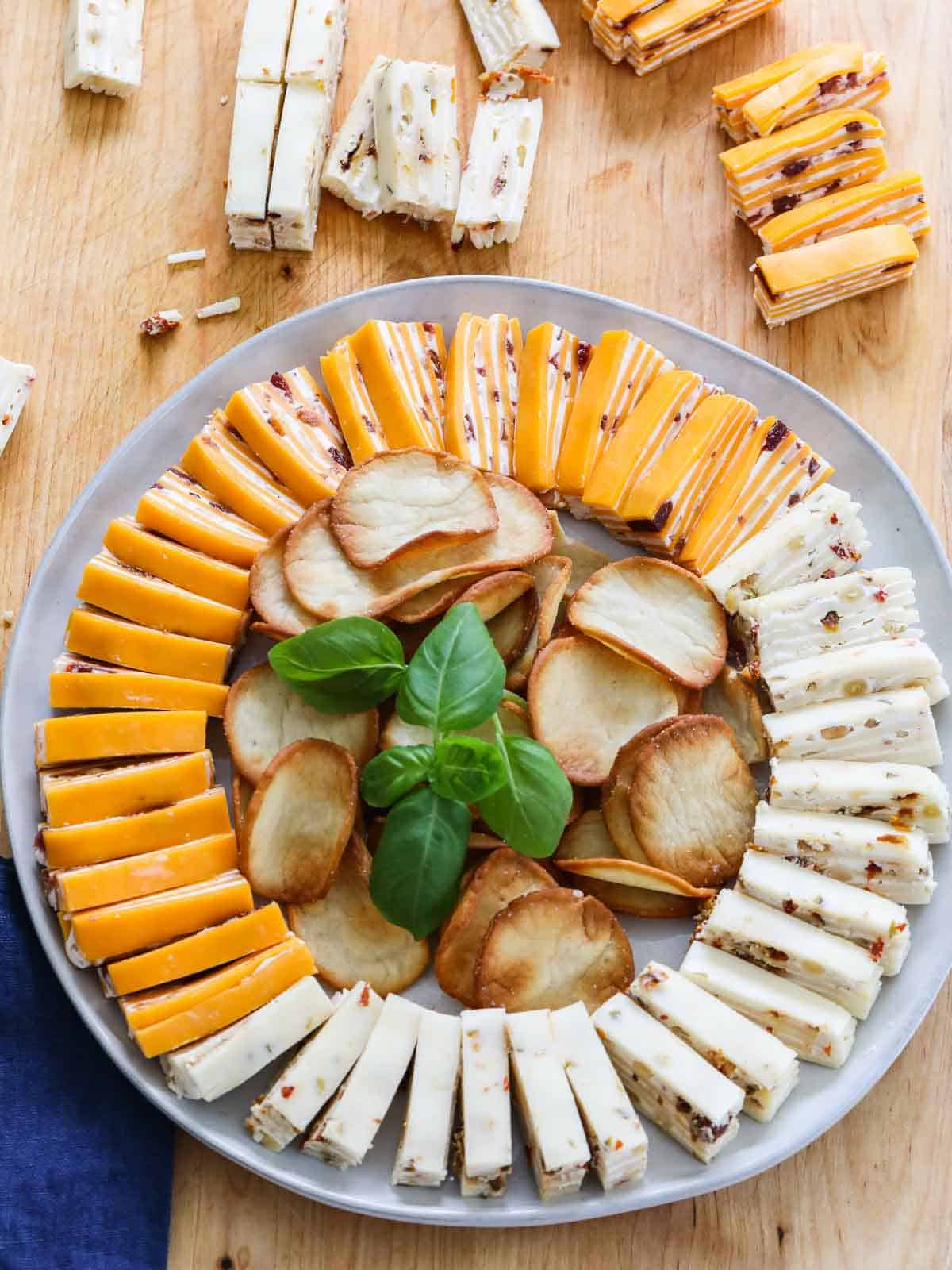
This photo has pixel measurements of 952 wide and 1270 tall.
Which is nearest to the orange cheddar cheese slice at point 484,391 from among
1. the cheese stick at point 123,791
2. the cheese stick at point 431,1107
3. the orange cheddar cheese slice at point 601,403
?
the orange cheddar cheese slice at point 601,403

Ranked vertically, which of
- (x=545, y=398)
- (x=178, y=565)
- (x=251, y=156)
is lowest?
(x=178, y=565)

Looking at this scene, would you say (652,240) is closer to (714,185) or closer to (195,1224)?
(714,185)

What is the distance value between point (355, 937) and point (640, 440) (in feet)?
4.12

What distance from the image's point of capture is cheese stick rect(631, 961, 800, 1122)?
2629 mm

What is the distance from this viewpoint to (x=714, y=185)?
11.4 ft

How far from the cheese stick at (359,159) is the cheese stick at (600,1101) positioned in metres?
2.02

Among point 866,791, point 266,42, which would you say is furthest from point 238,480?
point 866,791

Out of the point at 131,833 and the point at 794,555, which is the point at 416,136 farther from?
the point at 131,833

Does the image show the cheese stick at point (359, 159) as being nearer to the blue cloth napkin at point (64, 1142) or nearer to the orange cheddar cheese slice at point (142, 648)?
the orange cheddar cheese slice at point (142, 648)

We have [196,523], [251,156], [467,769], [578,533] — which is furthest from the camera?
[251,156]

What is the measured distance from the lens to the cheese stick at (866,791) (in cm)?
278

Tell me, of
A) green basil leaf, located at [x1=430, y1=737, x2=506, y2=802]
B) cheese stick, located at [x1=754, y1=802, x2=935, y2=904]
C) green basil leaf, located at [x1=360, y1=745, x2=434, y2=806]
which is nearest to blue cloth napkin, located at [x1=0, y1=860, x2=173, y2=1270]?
green basil leaf, located at [x1=360, y1=745, x2=434, y2=806]

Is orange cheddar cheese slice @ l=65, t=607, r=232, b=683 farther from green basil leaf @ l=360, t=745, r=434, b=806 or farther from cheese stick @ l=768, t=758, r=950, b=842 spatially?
cheese stick @ l=768, t=758, r=950, b=842

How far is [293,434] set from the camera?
2992mm
